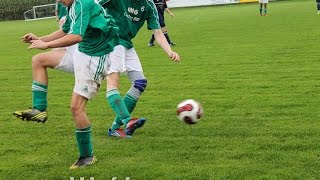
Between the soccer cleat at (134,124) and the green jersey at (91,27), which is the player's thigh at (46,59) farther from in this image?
the soccer cleat at (134,124)

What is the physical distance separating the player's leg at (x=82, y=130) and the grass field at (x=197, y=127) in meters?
0.17

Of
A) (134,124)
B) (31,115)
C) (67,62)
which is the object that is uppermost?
(67,62)

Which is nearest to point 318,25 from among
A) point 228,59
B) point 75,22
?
point 228,59

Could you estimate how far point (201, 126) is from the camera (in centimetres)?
733

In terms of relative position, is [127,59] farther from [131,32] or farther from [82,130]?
[82,130]

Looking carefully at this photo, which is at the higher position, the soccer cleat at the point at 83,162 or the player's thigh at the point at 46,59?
the player's thigh at the point at 46,59

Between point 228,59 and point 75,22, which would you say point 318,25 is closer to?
point 228,59

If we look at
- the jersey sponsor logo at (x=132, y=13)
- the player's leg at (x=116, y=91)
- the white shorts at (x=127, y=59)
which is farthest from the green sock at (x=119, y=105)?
the jersey sponsor logo at (x=132, y=13)

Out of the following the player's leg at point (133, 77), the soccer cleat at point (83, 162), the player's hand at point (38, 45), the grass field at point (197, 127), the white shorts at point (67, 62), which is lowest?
the grass field at point (197, 127)

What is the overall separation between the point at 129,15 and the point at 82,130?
78.6 inches

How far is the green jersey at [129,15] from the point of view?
7.03m

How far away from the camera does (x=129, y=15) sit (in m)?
7.12

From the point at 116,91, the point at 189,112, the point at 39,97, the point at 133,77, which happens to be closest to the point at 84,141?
the point at 39,97

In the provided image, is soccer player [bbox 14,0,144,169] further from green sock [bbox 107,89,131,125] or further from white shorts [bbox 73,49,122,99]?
green sock [bbox 107,89,131,125]
